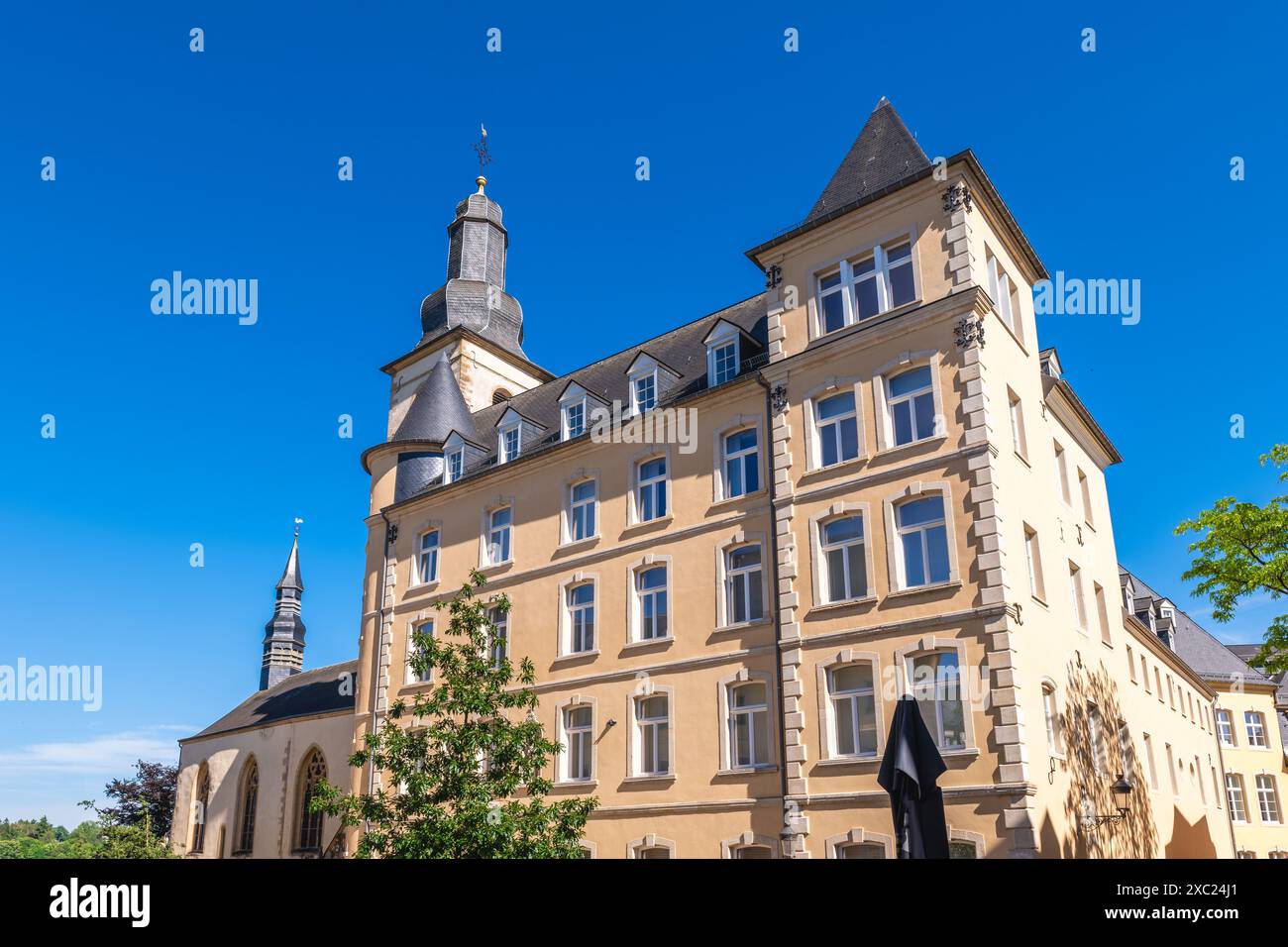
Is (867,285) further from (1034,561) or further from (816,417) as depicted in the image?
(1034,561)

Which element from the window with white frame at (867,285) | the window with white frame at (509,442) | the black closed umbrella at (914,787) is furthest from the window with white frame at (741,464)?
the black closed umbrella at (914,787)

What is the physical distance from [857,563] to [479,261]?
2691 cm

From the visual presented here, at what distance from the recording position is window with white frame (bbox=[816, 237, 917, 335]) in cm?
2314

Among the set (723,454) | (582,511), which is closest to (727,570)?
(723,454)

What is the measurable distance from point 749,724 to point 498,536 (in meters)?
11.6

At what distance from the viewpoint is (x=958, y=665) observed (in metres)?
19.7

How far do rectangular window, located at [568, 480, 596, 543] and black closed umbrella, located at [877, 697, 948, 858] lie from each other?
15646mm

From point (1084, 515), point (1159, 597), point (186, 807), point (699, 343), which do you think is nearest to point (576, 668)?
point (699, 343)

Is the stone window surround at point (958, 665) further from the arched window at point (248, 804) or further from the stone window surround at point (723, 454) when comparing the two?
the arched window at point (248, 804)

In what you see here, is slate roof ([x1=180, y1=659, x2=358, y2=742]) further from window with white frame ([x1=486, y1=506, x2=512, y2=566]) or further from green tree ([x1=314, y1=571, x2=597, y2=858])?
green tree ([x1=314, y1=571, x2=597, y2=858])

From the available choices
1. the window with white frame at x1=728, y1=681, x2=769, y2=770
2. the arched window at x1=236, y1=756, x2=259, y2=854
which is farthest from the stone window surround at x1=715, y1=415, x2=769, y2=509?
the arched window at x1=236, y1=756, x2=259, y2=854

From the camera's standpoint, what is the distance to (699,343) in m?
29.2
